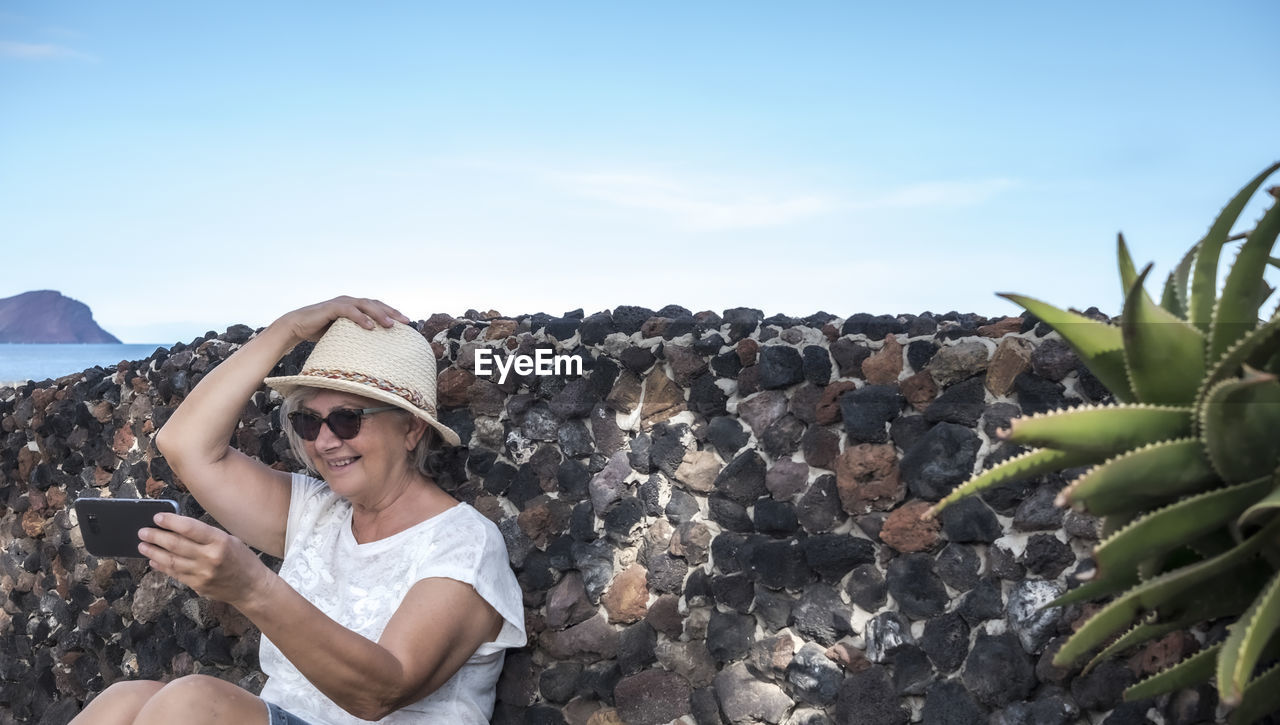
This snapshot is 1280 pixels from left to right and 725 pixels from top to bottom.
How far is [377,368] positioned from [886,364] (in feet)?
4.61

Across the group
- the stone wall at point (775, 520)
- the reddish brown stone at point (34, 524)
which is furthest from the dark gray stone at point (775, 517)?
the reddish brown stone at point (34, 524)

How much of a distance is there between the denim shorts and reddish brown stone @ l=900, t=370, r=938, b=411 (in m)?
1.76

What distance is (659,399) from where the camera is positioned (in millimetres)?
3465

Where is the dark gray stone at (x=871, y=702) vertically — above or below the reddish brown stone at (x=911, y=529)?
below

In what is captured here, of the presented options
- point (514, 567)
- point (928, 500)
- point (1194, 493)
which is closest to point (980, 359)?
point (928, 500)

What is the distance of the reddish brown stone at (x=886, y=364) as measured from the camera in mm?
3074

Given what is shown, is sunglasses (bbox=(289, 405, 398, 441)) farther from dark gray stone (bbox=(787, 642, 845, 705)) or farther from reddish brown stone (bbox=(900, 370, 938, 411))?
reddish brown stone (bbox=(900, 370, 938, 411))

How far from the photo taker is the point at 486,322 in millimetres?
3885

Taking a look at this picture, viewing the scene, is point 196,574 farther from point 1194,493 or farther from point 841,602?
point 1194,493

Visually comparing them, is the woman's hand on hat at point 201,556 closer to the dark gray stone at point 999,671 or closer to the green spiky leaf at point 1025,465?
the green spiky leaf at point 1025,465

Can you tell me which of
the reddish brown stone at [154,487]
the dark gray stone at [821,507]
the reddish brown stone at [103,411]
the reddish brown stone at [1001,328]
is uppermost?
the reddish brown stone at [1001,328]

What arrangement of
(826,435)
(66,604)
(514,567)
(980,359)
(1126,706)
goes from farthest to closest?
1. (66,604)
2. (514,567)
3. (826,435)
4. (980,359)
5. (1126,706)

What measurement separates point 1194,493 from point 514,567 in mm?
2072

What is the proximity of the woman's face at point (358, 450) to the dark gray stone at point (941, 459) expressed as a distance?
4.73 ft
